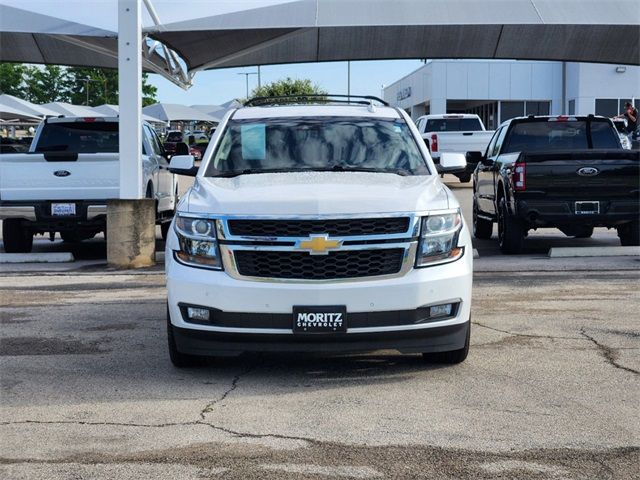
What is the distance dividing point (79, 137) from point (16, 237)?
5.68 ft

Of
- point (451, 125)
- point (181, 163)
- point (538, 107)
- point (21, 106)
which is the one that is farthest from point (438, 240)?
point (538, 107)

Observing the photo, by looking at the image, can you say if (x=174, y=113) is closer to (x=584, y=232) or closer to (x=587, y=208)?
(x=584, y=232)

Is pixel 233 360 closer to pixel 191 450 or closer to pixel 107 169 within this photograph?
pixel 191 450

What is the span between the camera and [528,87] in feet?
182

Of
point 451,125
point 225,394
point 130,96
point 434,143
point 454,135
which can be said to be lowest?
point 225,394

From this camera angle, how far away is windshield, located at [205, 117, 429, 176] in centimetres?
775

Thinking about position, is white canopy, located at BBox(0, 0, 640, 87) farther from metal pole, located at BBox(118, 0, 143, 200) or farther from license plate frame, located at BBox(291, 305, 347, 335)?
license plate frame, located at BBox(291, 305, 347, 335)

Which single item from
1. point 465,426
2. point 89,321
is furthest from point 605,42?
point 465,426

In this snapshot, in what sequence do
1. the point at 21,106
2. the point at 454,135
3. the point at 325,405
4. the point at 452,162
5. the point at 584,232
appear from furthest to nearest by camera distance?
1. the point at 21,106
2. the point at 454,135
3. the point at 584,232
4. the point at 452,162
5. the point at 325,405

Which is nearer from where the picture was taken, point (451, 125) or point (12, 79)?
point (451, 125)

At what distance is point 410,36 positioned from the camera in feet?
56.1

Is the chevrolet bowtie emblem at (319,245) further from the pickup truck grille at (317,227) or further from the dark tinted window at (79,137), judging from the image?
the dark tinted window at (79,137)

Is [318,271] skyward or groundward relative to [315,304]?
skyward

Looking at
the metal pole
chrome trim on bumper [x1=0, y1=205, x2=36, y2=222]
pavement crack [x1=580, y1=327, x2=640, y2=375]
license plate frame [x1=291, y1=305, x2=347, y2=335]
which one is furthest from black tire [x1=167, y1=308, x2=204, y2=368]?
chrome trim on bumper [x1=0, y1=205, x2=36, y2=222]
